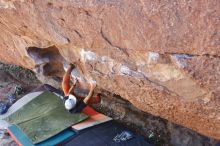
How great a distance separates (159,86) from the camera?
2.26 metres

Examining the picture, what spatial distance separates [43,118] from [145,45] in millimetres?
2133

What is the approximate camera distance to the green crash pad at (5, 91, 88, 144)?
144 inches

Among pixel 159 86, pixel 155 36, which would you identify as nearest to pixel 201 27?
pixel 155 36

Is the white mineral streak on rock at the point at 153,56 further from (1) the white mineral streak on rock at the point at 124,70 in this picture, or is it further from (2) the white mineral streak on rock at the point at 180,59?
(1) the white mineral streak on rock at the point at 124,70

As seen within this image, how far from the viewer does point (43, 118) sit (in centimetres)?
389

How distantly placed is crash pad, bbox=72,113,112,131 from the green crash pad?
47 millimetres

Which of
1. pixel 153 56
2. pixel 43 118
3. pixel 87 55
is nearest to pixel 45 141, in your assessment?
pixel 43 118

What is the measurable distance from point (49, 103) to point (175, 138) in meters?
1.50

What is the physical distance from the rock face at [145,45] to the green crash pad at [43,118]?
84 cm

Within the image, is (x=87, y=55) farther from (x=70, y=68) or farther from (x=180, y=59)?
(x=180, y=59)

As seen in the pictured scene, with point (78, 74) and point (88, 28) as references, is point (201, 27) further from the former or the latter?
point (78, 74)

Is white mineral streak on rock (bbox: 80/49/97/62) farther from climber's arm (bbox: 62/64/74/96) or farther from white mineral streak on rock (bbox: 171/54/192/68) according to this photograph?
white mineral streak on rock (bbox: 171/54/192/68)

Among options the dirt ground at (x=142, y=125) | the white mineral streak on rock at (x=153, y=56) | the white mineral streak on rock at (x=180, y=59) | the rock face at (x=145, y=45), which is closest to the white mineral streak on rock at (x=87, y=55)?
the rock face at (x=145, y=45)

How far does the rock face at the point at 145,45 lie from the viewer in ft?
5.99
